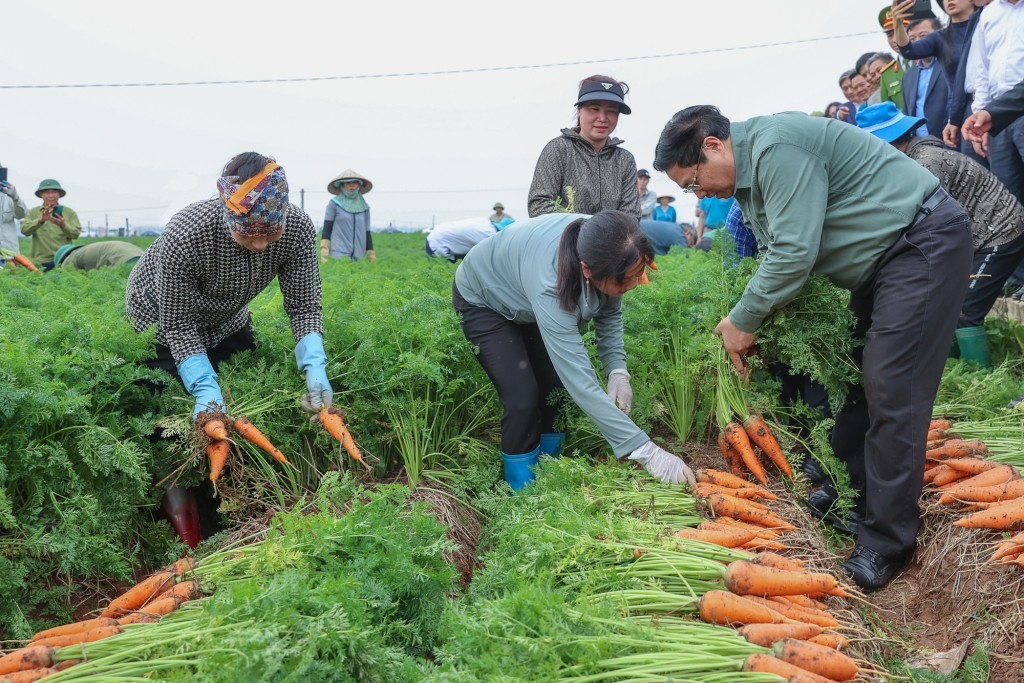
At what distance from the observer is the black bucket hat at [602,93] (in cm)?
497

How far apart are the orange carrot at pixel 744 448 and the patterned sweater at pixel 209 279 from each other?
2.22 metres

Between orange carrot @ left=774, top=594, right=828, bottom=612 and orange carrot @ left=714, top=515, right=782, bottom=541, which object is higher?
orange carrot @ left=714, top=515, right=782, bottom=541

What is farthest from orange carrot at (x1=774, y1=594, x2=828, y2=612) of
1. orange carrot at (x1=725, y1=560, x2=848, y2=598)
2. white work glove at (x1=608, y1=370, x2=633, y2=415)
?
white work glove at (x1=608, y1=370, x2=633, y2=415)

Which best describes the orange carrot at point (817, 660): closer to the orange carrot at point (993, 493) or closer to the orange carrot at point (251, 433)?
the orange carrot at point (993, 493)

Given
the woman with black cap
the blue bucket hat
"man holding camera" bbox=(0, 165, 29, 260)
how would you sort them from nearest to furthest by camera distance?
the blue bucket hat → the woman with black cap → "man holding camera" bbox=(0, 165, 29, 260)

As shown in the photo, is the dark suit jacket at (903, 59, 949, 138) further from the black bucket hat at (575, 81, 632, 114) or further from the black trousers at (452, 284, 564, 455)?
the black trousers at (452, 284, 564, 455)

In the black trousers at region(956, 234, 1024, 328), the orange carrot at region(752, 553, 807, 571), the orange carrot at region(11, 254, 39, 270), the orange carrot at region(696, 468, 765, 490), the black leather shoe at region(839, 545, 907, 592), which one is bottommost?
the black leather shoe at region(839, 545, 907, 592)

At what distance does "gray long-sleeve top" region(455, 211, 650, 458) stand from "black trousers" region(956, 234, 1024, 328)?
2520 mm

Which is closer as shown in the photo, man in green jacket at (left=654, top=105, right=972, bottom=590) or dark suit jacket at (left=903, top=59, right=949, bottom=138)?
man in green jacket at (left=654, top=105, right=972, bottom=590)

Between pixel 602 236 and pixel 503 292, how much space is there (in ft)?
3.01

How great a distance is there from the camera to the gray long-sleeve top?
3.50 m

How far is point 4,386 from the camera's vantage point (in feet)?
10.2

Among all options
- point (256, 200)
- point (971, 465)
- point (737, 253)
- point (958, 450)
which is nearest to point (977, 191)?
point (737, 253)

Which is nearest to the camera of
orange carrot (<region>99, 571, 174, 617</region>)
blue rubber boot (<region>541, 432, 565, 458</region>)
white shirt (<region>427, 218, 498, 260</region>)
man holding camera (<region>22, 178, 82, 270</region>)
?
orange carrot (<region>99, 571, 174, 617</region>)
